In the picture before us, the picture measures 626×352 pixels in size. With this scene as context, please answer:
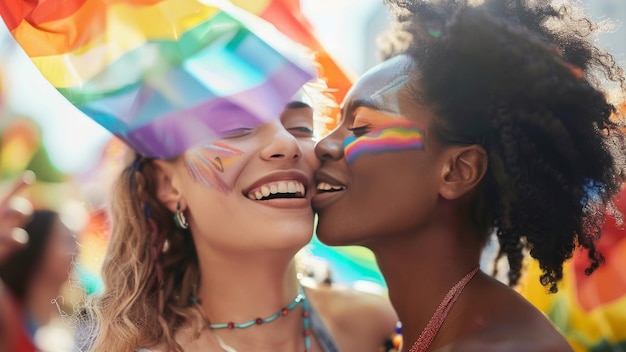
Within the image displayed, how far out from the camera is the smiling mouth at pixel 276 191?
249 cm

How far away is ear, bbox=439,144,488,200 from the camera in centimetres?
231

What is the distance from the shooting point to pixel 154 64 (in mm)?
2512

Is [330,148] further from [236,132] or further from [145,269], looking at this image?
[145,269]

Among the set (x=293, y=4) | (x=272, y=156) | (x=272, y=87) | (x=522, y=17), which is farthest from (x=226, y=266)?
(x=522, y=17)

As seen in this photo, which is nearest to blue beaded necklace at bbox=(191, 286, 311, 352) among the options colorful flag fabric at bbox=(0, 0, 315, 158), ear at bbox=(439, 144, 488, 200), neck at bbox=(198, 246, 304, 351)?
neck at bbox=(198, 246, 304, 351)

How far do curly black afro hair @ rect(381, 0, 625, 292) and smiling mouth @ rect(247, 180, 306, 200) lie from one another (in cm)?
53

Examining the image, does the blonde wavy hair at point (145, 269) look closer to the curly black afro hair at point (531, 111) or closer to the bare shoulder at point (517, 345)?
the curly black afro hair at point (531, 111)

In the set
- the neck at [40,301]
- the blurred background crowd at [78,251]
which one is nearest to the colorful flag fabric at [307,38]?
the blurred background crowd at [78,251]

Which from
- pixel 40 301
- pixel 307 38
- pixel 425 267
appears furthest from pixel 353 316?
pixel 40 301

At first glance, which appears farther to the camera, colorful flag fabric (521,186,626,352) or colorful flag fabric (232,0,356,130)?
colorful flag fabric (232,0,356,130)

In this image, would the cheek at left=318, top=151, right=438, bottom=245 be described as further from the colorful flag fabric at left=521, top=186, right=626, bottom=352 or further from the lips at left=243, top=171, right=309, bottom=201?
the colorful flag fabric at left=521, top=186, right=626, bottom=352

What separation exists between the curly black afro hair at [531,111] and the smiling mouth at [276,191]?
0.53 meters

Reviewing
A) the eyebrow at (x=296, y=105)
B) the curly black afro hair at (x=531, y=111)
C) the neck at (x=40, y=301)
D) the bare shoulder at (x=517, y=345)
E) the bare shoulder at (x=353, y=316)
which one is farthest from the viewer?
the neck at (x=40, y=301)

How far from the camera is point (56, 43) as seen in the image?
8.45ft
